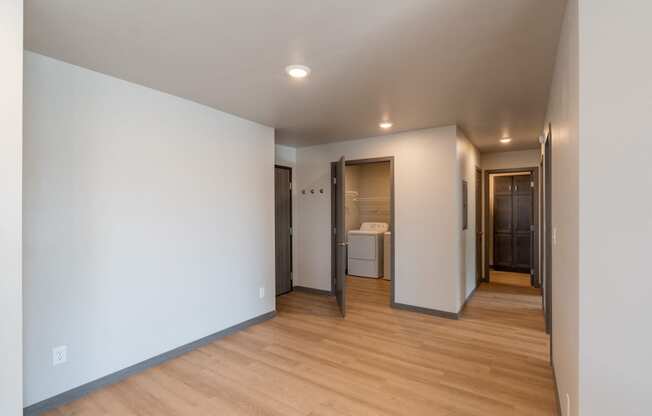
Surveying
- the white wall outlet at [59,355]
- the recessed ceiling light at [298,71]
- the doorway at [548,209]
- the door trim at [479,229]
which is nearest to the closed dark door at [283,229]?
the recessed ceiling light at [298,71]

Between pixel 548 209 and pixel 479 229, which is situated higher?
pixel 548 209

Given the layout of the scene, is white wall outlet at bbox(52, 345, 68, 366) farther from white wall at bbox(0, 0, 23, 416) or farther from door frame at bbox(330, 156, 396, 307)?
door frame at bbox(330, 156, 396, 307)

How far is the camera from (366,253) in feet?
21.2

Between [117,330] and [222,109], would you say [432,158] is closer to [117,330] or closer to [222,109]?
[222,109]

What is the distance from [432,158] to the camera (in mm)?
4172

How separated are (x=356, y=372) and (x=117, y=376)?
6.24ft

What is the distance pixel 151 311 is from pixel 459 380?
262 centimetres

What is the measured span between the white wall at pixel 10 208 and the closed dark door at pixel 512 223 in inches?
295

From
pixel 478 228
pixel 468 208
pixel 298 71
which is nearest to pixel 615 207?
pixel 298 71

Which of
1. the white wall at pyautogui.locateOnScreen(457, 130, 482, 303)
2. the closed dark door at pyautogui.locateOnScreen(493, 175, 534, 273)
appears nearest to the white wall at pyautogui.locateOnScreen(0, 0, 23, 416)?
the white wall at pyautogui.locateOnScreen(457, 130, 482, 303)

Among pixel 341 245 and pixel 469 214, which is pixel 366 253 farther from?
pixel 341 245

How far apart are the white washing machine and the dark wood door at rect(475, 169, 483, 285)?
1.71 m

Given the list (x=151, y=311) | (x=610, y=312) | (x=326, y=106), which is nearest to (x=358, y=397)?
(x=610, y=312)

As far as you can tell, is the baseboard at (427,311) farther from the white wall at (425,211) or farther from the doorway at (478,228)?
the doorway at (478,228)
